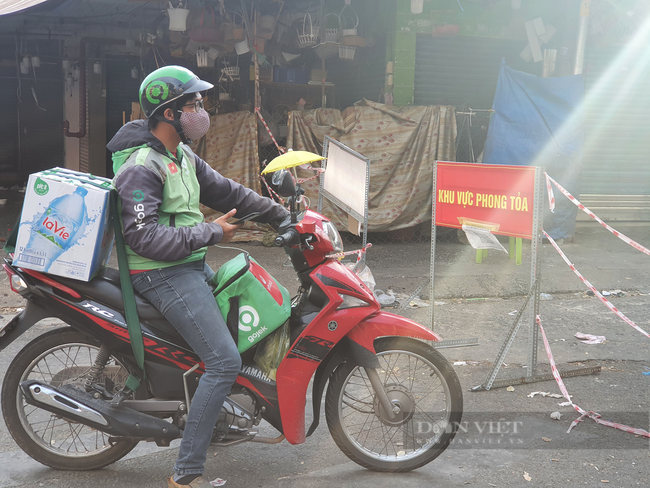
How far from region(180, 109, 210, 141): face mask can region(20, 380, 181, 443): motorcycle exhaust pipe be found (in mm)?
1373

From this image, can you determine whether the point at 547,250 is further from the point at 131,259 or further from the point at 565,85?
the point at 131,259

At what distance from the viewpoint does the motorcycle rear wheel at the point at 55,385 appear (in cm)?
318

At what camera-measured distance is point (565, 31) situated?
1055 centimetres

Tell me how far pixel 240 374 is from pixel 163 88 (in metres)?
1.41

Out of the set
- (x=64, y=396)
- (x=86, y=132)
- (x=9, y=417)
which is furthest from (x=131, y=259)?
(x=86, y=132)

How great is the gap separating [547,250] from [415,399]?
22.0 feet

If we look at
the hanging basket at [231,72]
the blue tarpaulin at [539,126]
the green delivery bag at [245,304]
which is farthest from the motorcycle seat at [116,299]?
the hanging basket at [231,72]

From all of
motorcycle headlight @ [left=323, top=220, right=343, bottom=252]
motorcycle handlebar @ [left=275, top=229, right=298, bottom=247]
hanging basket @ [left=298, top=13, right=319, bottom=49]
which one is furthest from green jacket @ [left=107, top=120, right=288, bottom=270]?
hanging basket @ [left=298, top=13, right=319, bottom=49]

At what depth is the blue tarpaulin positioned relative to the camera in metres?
9.66

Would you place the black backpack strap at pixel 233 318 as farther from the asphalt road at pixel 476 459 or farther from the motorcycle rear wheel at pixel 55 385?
the asphalt road at pixel 476 459

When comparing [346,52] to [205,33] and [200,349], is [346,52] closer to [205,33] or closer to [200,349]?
[205,33]

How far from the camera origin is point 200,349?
2.92 metres

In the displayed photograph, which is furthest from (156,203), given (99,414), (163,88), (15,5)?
(15,5)

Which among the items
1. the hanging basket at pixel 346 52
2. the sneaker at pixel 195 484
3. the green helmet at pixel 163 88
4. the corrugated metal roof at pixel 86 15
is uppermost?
the corrugated metal roof at pixel 86 15
